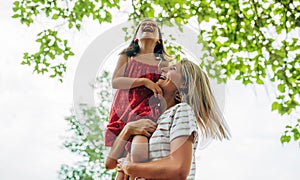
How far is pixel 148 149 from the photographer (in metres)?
1.32

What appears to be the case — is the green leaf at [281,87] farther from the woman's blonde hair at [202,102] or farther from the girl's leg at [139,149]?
the girl's leg at [139,149]

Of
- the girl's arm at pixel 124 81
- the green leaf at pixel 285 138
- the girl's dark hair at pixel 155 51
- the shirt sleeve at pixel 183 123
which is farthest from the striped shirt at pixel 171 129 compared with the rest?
the green leaf at pixel 285 138

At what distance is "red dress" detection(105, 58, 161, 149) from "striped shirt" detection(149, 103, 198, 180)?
83 mm

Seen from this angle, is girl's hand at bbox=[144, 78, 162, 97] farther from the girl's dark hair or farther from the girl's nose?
the girl's dark hair

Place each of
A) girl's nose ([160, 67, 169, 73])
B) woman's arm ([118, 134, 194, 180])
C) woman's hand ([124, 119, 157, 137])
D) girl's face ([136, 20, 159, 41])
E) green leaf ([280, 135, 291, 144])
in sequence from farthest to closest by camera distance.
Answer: green leaf ([280, 135, 291, 144])
girl's face ([136, 20, 159, 41])
girl's nose ([160, 67, 169, 73])
woman's hand ([124, 119, 157, 137])
woman's arm ([118, 134, 194, 180])

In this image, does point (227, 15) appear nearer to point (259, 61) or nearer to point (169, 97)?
point (259, 61)

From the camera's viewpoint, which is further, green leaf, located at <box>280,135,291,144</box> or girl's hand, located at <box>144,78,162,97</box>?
green leaf, located at <box>280,135,291,144</box>

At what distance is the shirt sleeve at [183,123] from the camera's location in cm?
129

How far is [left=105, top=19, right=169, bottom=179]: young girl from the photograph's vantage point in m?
1.42

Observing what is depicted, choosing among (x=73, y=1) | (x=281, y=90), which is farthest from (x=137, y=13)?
(x=281, y=90)

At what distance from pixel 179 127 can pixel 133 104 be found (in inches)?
9.0

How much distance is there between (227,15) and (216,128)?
82.9 inches

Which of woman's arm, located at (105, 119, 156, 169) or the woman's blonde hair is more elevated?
the woman's blonde hair

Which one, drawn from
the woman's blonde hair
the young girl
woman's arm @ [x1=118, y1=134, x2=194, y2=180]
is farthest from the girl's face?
woman's arm @ [x1=118, y1=134, x2=194, y2=180]
